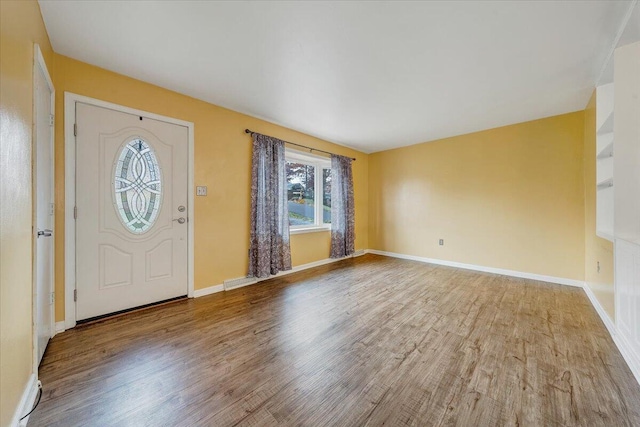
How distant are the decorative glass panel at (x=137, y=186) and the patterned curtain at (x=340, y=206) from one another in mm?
2970

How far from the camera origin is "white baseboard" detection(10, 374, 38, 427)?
1.14 m

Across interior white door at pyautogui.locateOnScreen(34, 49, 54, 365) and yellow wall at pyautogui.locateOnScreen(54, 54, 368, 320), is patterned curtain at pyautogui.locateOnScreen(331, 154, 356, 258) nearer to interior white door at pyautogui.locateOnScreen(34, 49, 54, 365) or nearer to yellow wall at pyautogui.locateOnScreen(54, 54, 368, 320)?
yellow wall at pyautogui.locateOnScreen(54, 54, 368, 320)

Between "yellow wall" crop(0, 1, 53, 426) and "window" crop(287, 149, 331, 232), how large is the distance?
9.87 ft

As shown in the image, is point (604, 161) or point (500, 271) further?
point (500, 271)

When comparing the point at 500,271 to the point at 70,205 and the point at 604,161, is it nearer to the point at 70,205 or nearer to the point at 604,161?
the point at 604,161

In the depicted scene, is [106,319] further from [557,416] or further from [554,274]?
[554,274]

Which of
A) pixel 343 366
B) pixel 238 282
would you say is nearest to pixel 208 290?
pixel 238 282

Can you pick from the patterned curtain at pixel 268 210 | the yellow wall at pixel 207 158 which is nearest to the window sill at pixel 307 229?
the patterned curtain at pixel 268 210

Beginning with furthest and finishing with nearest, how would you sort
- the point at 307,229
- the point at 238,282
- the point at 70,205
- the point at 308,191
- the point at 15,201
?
the point at 308,191, the point at 307,229, the point at 238,282, the point at 70,205, the point at 15,201

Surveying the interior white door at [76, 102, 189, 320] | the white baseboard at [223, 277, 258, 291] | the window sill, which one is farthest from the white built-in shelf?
the interior white door at [76, 102, 189, 320]

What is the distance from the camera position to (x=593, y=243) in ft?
9.28

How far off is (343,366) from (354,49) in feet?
8.03

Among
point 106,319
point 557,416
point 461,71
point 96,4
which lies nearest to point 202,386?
point 106,319

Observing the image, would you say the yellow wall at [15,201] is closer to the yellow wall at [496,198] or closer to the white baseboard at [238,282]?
the white baseboard at [238,282]
